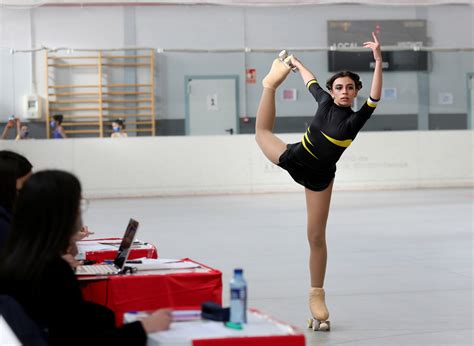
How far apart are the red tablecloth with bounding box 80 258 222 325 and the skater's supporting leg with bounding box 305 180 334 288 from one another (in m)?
1.33

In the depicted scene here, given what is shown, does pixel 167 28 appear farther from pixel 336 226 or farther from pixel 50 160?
pixel 336 226

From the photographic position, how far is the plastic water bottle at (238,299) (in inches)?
119

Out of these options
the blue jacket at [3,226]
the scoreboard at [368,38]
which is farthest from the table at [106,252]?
the scoreboard at [368,38]

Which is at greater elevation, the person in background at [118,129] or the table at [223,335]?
the person in background at [118,129]

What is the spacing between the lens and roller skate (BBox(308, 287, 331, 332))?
219 inches

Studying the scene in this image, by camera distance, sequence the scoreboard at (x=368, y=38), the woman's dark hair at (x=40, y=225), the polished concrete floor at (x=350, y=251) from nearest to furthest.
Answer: the woman's dark hair at (x=40, y=225)
the polished concrete floor at (x=350, y=251)
the scoreboard at (x=368, y=38)

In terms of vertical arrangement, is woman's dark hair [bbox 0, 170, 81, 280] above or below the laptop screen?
above

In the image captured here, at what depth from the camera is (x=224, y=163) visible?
63.2ft

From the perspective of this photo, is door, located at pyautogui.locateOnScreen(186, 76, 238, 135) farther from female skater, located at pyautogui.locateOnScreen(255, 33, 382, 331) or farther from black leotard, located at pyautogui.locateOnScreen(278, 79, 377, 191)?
black leotard, located at pyautogui.locateOnScreen(278, 79, 377, 191)

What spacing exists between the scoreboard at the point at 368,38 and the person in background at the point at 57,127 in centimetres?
598

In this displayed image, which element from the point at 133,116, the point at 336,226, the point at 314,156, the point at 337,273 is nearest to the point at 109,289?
the point at 314,156

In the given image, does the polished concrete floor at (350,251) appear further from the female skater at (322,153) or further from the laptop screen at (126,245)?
the laptop screen at (126,245)

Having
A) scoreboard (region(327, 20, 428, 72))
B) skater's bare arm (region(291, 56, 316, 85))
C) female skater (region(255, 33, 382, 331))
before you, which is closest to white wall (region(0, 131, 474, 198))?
scoreboard (region(327, 20, 428, 72))

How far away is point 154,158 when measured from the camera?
1905cm
